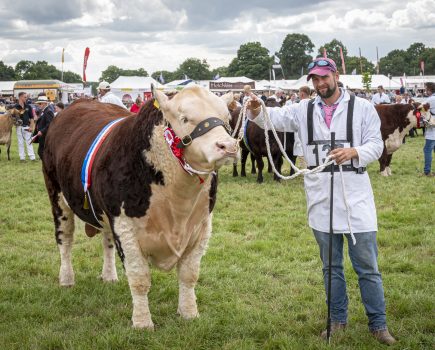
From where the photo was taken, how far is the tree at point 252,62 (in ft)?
359

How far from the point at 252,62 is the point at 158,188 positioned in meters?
111

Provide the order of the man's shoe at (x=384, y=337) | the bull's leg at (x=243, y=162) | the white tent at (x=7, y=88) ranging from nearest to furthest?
the man's shoe at (x=384, y=337), the bull's leg at (x=243, y=162), the white tent at (x=7, y=88)

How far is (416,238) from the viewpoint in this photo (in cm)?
707

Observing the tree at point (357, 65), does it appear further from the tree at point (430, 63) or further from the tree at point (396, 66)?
the tree at point (430, 63)

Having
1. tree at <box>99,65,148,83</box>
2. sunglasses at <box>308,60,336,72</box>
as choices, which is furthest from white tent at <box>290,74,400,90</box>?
tree at <box>99,65,148,83</box>

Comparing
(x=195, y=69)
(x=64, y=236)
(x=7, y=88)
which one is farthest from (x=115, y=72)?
(x=64, y=236)

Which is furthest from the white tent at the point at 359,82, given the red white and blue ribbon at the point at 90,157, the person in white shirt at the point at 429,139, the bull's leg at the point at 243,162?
the red white and blue ribbon at the point at 90,157

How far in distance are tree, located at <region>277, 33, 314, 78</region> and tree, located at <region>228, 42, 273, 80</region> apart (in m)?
12.4

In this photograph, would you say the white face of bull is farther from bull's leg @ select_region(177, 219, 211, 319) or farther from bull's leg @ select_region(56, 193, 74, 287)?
bull's leg @ select_region(56, 193, 74, 287)

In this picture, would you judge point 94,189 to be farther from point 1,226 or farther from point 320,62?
point 1,226

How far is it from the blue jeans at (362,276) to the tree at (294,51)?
12426cm

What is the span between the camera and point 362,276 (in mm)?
3961

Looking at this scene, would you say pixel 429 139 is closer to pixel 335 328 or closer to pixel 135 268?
pixel 335 328

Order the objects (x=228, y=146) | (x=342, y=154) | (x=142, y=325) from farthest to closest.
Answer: (x=142, y=325) → (x=342, y=154) → (x=228, y=146)
